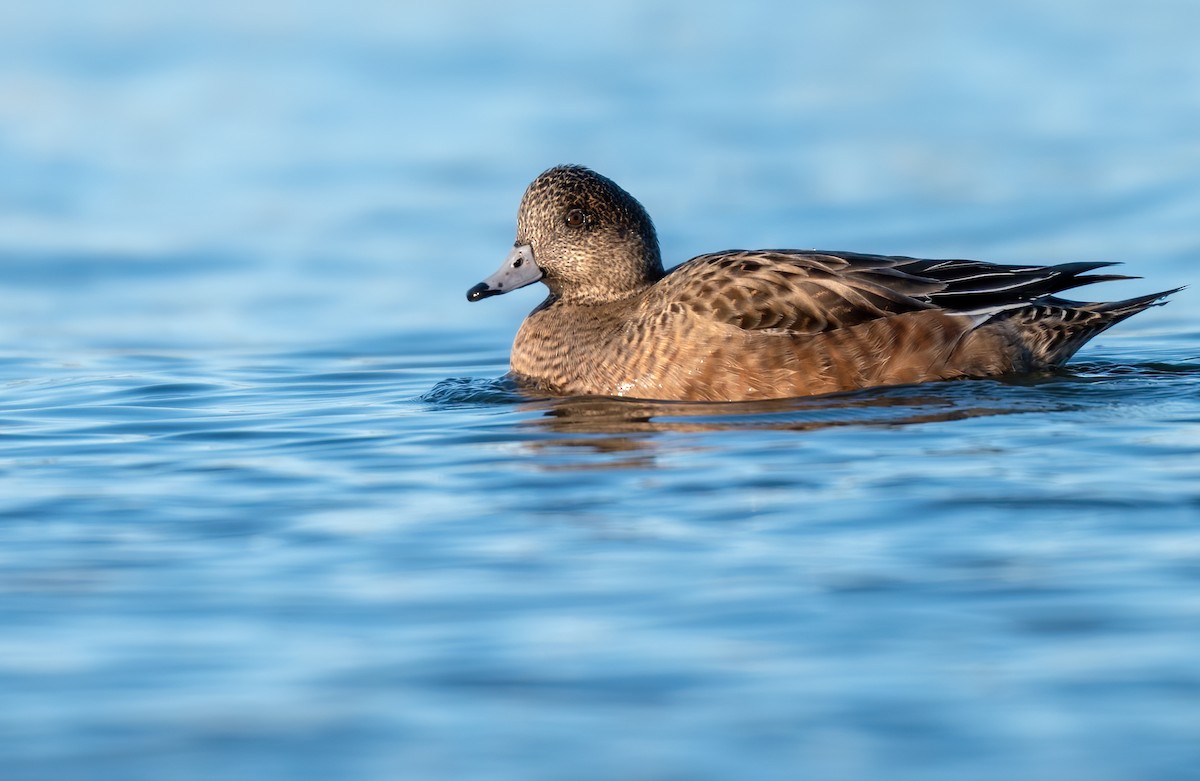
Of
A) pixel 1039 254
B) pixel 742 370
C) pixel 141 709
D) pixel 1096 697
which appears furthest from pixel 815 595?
pixel 1039 254

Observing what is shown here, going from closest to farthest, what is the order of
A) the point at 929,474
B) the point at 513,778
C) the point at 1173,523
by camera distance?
1. the point at 513,778
2. the point at 1173,523
3. the point at 929,474

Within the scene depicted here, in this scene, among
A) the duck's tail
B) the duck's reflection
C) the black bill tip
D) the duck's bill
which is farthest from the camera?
the duck's bill

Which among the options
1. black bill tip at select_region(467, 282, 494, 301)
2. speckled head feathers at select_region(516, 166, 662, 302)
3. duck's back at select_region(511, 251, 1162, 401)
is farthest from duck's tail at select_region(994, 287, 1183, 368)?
black bill tip at select_region(467, 282, 494, 301)

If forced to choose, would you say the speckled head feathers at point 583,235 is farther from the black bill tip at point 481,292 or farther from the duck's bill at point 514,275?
the black bill tip at point 481,292

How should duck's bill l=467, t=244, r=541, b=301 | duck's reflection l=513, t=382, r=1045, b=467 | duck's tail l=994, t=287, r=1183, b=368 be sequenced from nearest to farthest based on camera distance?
duck's reflection l=513, t=382, r=1045, b=467 → duck's tail l=994, t=287, r=1183, b=368 → duck's bill l=467, t=244, r=541, b=301

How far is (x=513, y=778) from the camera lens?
4305 mm

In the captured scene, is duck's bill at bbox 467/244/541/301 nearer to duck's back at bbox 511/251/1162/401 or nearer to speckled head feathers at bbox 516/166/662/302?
speckled head feathers at bbox 516/166/662/302

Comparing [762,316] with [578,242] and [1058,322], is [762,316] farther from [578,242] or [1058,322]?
[1058,322]

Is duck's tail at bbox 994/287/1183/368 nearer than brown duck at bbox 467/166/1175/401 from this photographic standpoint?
No

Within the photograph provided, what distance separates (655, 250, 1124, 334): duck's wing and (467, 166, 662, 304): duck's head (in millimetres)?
445

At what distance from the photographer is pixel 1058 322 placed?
359 inches

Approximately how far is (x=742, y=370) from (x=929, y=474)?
6.34 feet

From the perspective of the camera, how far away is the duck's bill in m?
9.48

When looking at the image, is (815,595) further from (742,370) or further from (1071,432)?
(742,370)
